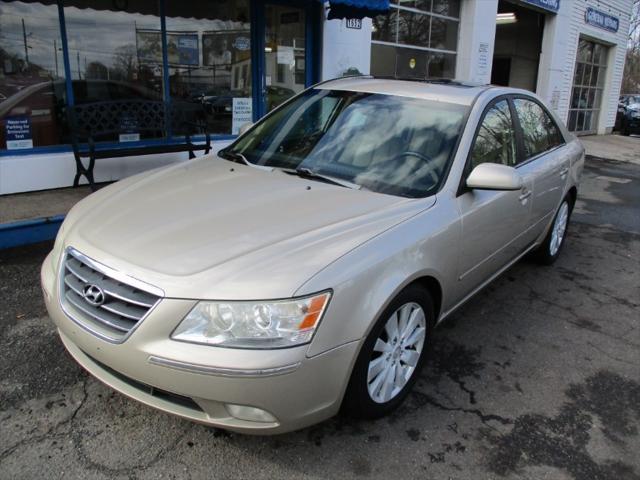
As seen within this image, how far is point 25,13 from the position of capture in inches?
238

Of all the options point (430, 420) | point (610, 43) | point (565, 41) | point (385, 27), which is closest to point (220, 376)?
point (430, 420)

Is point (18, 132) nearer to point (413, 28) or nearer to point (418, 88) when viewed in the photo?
point (418, 88)

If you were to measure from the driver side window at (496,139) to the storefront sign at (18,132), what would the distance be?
5.18 metres

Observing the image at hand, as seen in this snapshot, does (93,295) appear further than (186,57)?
No

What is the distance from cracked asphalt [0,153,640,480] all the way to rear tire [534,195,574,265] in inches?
36.1

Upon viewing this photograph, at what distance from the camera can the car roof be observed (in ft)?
11.5

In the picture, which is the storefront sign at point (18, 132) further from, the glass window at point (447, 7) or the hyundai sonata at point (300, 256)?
the glass window at point (447, 7)

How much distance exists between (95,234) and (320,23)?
6.63 metres

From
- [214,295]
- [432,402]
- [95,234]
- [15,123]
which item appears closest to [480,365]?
[432,402]

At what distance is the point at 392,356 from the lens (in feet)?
8.72

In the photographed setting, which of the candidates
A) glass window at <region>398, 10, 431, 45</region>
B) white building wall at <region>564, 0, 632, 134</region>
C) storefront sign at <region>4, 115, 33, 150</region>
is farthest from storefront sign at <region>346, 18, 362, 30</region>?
white building wall at <region>564, 0, 632, 134</region>

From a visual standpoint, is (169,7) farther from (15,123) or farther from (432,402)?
(432,402)

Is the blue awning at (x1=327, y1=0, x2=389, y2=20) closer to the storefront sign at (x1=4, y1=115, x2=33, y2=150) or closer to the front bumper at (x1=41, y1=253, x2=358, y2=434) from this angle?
the storefront sign at (x1=4, y1=115, x2=33, y2=150)

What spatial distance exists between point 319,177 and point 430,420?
145cm
